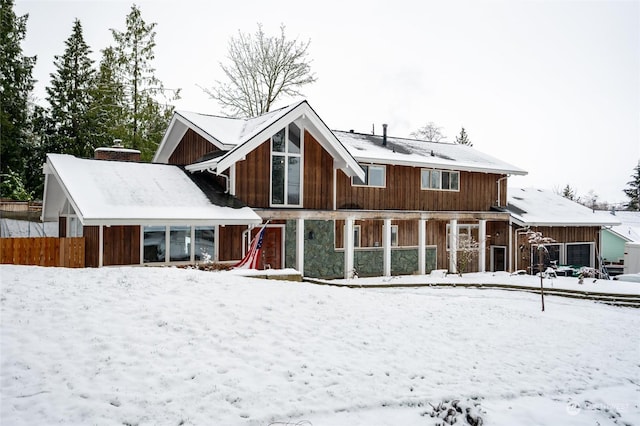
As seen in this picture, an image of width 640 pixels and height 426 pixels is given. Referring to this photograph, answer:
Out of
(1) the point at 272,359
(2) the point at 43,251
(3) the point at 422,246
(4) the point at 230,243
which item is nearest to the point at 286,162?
(4) the point at 230,243

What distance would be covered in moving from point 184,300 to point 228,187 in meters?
8.92

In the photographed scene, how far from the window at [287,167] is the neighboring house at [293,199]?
41mm

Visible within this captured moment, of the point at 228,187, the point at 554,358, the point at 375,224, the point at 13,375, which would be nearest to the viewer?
the point at 13,375

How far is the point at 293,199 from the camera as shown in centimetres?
1905

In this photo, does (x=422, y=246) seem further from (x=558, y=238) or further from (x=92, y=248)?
(x=92, y=248)

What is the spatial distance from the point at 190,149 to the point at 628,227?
3221 cm

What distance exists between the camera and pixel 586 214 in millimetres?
28594

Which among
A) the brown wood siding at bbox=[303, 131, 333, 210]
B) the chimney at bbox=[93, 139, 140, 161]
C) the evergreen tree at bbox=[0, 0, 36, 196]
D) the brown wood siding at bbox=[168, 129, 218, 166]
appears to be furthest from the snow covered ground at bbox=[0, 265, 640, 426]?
the evergreen tree at bbox=[0, 0, 36, 196]

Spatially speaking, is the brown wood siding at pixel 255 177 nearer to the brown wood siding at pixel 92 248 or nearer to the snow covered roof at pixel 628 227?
the brown wood siding at pixel 92 248

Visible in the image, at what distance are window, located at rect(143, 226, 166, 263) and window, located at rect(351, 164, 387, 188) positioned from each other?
8.80 metres

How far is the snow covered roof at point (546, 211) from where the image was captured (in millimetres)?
25562

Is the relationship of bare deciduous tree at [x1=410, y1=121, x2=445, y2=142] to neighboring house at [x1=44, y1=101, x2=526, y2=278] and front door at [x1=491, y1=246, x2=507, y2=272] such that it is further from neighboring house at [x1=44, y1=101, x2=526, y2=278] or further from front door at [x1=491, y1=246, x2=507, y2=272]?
front door at [x1=491, y1=246, x2=507, y2=272]

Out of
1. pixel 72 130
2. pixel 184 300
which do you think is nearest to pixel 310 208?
pixel 184 300

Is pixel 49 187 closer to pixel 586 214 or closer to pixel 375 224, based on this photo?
pixel 375 224
